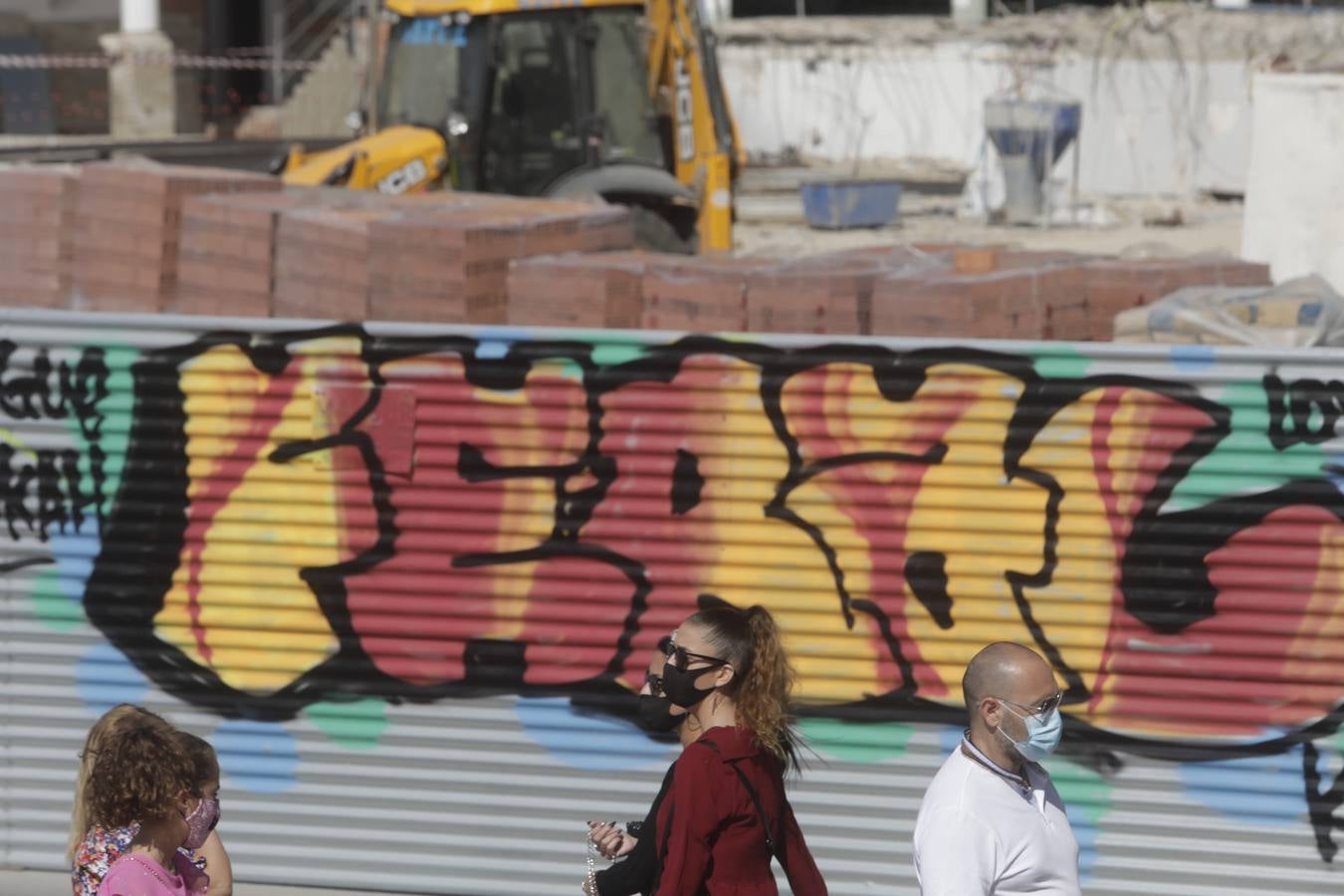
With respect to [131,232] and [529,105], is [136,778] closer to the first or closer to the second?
[131,232]

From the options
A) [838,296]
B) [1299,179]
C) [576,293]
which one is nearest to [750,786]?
[838,296]

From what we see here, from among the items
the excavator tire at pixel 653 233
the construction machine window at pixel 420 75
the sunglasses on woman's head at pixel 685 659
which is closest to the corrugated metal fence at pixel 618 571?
the sunglasses on woman's head at pixel 685 659

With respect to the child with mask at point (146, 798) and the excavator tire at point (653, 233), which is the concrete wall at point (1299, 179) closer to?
the excavator tire at point (653, 233)

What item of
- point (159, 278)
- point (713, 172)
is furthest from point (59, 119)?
point (159, 278)

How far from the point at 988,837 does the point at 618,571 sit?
289 centimetres

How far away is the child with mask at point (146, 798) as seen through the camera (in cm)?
395

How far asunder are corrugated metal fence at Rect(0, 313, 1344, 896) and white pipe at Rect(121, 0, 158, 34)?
34.2m

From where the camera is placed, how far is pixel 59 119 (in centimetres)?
3953

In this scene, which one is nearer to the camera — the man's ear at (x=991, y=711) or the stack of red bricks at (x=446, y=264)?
the man's ear at (x=991, y=711)

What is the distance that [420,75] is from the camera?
49.4ft

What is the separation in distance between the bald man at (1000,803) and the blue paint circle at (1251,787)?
7.86ft

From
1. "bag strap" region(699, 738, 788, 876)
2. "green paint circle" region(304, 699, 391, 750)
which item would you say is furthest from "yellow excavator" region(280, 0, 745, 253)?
"bag strap" region(699, 738, 788, 876)

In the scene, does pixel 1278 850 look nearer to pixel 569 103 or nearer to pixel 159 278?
pixel 159 278

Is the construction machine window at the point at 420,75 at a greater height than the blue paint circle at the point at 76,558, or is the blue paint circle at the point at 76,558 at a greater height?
the construction machine window at the point at 420,75
